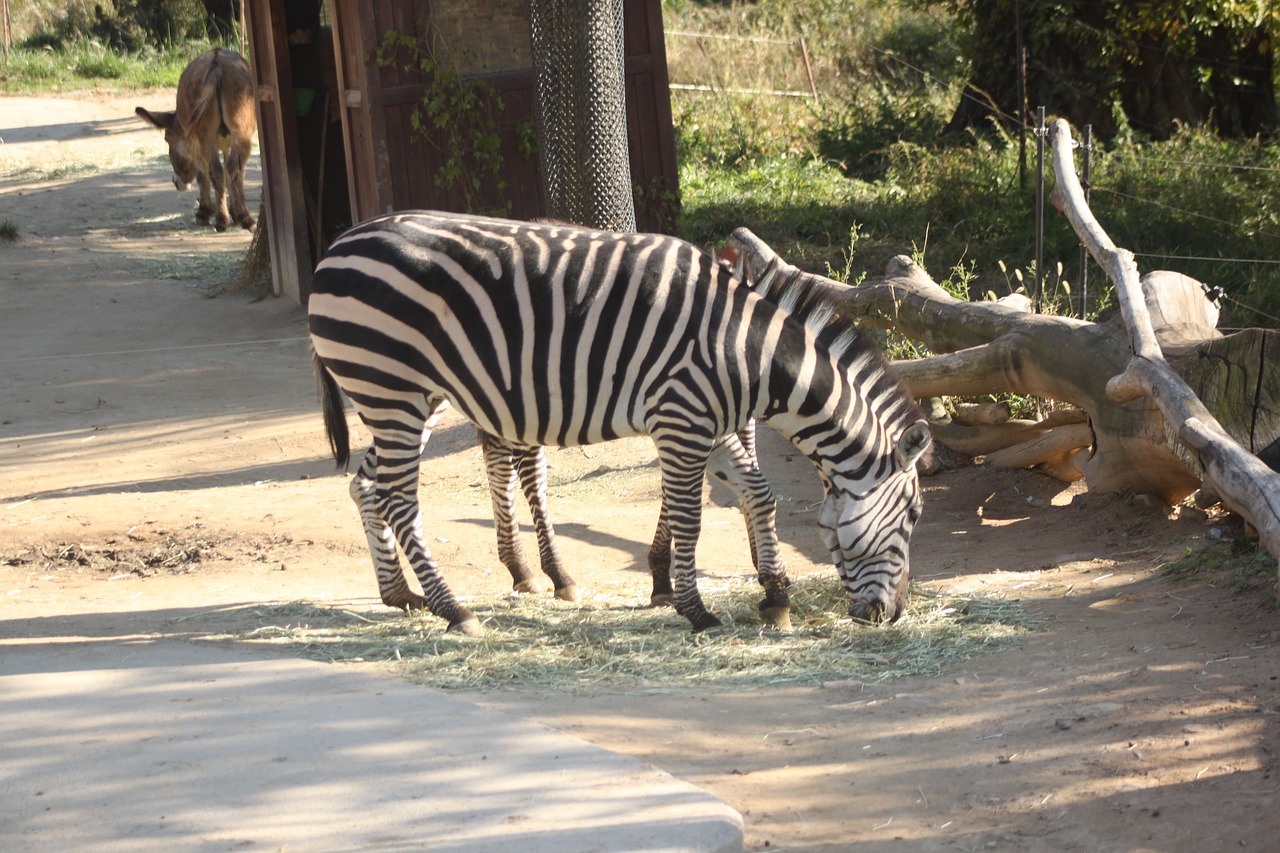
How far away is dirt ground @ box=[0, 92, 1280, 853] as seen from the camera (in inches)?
145

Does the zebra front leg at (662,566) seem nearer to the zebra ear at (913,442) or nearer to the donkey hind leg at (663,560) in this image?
the donkey hind leg at (663,560)

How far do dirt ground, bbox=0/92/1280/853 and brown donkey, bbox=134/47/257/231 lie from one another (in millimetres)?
3598

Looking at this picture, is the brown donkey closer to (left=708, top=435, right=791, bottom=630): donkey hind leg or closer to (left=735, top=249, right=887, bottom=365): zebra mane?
(left=708, top=435, right=791, bottom=630): donkey hind leg

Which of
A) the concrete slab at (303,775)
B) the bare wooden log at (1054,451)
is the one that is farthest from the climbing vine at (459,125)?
the concrete slab at (303,775)

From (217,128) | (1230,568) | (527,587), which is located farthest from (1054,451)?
(217,128)

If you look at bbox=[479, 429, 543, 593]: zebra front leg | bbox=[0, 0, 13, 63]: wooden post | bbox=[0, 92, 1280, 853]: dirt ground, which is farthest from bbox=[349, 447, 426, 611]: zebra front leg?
bbox=[0, 0, 13, 63]: wooden post

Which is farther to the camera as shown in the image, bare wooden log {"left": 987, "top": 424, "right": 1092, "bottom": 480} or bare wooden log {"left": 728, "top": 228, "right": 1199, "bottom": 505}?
bare wooden log {"left": 987, "top": 424, "right": 1092, "bottom": 480}

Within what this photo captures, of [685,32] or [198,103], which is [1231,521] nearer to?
[198,103]

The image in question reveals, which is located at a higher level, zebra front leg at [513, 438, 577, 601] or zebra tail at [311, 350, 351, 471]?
zebra tail at [311, 350, 351, 471]

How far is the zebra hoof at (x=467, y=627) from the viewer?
522cm

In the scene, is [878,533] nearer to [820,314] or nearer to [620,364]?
[820,314]

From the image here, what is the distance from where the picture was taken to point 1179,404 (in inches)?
192

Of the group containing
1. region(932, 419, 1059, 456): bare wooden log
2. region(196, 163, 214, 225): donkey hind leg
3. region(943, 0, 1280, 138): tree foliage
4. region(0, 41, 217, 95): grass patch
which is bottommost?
region(932, 419, 1059, 456): bare wooden log

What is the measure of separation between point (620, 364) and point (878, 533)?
1246 millimetres
